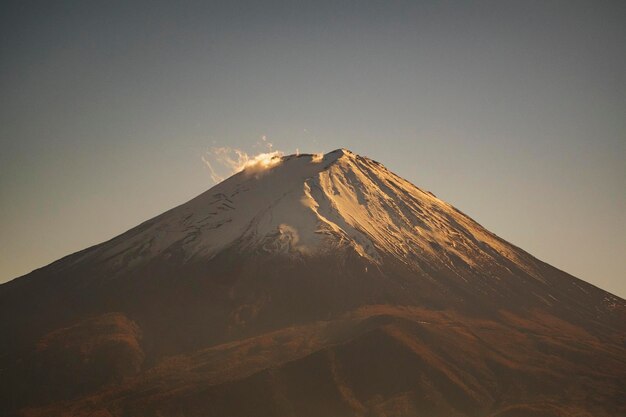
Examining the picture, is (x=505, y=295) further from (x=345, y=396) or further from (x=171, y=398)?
(x=171, y=398)

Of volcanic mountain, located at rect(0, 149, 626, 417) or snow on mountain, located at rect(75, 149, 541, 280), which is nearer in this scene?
volcanic mountain, located at rect(0, 149, 626, 417)

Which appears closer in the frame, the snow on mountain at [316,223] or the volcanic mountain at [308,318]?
the volcanic mountain at [308,318]

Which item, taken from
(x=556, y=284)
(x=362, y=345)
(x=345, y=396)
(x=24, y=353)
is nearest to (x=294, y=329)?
(x=362, y=345)

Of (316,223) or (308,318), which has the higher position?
(316,223)

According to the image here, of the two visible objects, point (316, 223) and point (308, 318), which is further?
point (316, 223)
